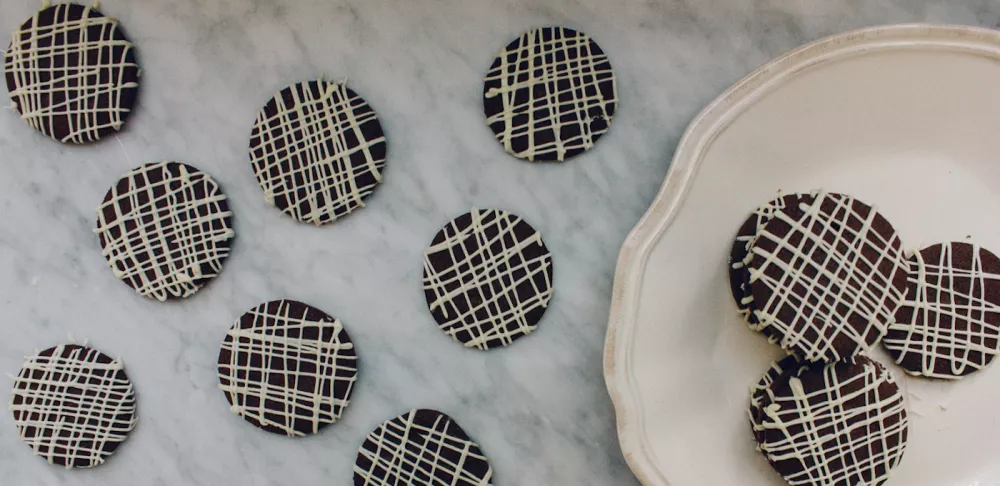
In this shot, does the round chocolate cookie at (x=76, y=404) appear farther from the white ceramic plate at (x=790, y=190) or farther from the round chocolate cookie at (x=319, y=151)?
the white ceramic plate at (x=790, y=190)

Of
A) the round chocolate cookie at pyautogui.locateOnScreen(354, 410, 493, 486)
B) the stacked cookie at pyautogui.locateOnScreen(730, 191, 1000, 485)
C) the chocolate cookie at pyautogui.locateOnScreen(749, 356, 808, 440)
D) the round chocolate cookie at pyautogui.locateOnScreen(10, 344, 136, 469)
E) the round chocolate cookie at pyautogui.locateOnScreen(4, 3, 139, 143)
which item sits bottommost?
the round chocolate cookie at pyautogui.locateOnScreen(10, 344, 136, 469)

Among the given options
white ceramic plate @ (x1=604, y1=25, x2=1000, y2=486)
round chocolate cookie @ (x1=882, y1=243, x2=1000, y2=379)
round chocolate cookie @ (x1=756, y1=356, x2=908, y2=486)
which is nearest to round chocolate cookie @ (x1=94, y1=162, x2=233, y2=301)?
white ceramic plate @ (x1=604, y1=25, x2=1000, y2=486)

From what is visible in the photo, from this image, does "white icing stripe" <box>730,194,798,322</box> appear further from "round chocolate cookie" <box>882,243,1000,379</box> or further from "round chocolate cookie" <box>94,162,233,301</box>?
"round chocolate cookie" <box>94,162,233,301</box>

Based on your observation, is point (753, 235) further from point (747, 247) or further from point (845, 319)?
point (845, 319)

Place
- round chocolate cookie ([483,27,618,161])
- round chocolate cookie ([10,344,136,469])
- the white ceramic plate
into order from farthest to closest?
round chocolate cookie ([10,344,136,469]) < round chocolate cookie ([483,27,618,161]) < the white ceramic plate

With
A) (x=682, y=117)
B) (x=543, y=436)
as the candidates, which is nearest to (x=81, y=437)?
(x=543, y=436)

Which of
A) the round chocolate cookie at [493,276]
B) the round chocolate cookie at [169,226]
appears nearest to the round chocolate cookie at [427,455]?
the round chocolate cookie at [493,276]
